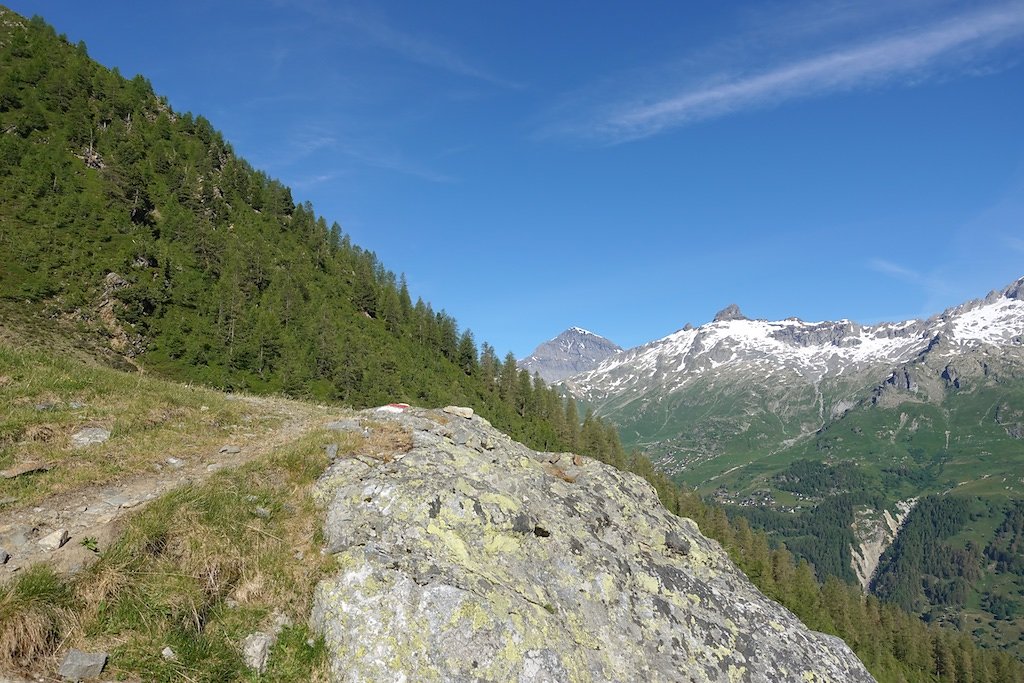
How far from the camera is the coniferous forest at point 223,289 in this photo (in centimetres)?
5616

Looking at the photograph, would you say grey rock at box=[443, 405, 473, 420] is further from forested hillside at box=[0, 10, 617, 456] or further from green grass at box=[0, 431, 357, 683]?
forested hillside at box=[0, 10, 617, 456]

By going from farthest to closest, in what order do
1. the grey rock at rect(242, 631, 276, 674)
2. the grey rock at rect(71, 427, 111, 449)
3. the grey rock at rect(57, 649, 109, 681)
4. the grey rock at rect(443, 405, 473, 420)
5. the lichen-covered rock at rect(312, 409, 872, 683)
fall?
the grey rock at rect(443, 405, 473, 420) → the grey rock at rect(71, 427, 111, 449) → the lichen-covered rock at rect(312, 409, 872, 683) → the grey rock at rect(242, 631, 276, 674) → the grey rock at rect(57, 649, 109, 681)

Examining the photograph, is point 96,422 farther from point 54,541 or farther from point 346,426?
point 346,426

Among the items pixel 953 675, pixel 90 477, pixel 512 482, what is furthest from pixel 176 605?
pixel 953 675

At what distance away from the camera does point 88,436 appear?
47.1 feet

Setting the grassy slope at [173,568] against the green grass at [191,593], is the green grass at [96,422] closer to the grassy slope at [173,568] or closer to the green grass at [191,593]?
the grassy slope at [173,568]

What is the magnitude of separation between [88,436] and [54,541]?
5.93 m

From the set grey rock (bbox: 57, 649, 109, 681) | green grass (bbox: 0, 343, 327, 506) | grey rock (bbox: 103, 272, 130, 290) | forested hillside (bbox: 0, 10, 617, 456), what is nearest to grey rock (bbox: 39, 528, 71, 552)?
green grass (bbox: 0, 343, 327, 506)

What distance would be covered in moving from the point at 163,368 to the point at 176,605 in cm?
5580

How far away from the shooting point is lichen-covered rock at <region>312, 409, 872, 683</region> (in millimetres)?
9773

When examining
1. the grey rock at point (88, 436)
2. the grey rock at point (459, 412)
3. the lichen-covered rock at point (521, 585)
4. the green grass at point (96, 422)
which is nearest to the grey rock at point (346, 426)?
the lichen-covered rock at point (521, 585)

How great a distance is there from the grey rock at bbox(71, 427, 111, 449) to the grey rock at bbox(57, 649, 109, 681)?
8561 mm

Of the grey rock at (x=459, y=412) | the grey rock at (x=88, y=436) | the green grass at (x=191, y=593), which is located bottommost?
the green grass at (x=191, y=593)

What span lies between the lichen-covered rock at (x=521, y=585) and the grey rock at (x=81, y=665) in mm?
3286
